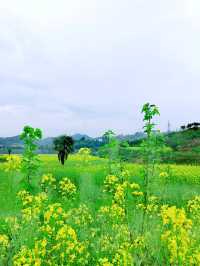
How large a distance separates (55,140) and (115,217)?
26.1 m

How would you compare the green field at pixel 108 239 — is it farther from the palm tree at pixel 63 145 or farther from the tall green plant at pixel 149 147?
the palm tree at pixel 63 145

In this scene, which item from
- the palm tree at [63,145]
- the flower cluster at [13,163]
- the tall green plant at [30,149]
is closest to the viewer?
the tall green plant at [30,149]

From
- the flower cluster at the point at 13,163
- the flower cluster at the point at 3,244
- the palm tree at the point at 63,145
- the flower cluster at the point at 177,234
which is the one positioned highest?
the palm tree at the point at 63,145

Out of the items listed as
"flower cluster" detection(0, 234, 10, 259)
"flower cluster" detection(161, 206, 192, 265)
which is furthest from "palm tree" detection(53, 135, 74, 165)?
"flower cluster" detection(161, 206, 192, 265)

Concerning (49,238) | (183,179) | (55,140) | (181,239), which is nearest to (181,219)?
(181,239)

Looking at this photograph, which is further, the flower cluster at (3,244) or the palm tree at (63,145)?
the palm tree at (63,145)

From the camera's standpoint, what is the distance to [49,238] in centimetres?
640

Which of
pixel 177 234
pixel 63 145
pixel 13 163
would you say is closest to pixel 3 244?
pixel 13 163

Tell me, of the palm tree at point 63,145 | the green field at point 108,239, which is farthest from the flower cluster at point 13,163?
the palm tree at point 63,145

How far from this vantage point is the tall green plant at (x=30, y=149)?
6336 millimetres

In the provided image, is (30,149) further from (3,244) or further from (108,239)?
(108,239)

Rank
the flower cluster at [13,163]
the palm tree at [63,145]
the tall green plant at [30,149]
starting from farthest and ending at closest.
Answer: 1. the palm tree at [63,145]
2. the flower cluster at [13,163]
3. the tall green plant at [30,149]

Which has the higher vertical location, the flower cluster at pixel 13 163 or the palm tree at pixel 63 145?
the palm tree at pixel 63 145

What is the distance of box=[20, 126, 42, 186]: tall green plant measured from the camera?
6336 mm
